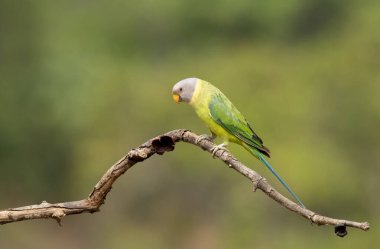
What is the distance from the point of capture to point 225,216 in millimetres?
14086

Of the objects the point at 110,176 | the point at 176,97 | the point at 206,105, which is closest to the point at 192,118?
the point at 206,105

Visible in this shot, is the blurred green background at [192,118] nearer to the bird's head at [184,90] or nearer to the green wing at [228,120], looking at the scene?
the green wing at [228,120]

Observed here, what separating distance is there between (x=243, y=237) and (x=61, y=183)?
466cm

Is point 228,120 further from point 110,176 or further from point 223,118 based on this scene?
point 110,176

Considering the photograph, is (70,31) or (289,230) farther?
(70,31)

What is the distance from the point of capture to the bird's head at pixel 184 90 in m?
3.53

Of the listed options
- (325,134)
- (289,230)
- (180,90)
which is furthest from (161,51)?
(180,90)

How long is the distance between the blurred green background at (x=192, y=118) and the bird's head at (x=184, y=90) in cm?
799

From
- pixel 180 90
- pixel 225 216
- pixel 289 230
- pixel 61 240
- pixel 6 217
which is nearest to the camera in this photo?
pixel 6 217

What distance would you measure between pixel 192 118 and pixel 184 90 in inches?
370

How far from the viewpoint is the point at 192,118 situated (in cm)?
1300

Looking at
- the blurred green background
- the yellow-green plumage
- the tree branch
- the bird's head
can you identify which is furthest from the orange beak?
the blurred green background

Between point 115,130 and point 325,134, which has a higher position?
point 115,130

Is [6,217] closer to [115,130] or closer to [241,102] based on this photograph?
[241,102]
